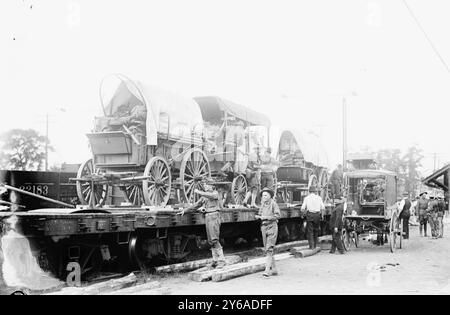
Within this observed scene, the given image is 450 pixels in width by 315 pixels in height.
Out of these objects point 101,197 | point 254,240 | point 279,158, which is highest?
point 279,158

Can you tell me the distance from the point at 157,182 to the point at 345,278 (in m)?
4.56

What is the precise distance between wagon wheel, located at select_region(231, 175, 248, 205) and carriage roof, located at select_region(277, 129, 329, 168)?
3720mm

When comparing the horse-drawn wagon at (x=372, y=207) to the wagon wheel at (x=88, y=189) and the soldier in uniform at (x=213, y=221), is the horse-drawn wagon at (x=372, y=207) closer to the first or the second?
the soldier in uniform at (x=213, y=221)

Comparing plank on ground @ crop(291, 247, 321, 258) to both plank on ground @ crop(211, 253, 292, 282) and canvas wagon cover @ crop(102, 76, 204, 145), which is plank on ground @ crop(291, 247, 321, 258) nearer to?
plank on ground @ crop(211, 253, 292, 282)

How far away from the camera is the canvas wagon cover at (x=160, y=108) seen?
38.3 feet

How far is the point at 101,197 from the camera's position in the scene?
41.7 feet

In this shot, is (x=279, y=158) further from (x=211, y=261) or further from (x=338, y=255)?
(x=211, y=261)

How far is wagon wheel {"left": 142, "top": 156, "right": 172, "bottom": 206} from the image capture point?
1105 cm

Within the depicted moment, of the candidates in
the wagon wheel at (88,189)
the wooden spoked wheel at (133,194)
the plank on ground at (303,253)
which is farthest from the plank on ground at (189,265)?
the wagon wheel at (88,189)

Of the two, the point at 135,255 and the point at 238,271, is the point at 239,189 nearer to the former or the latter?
the point at 238,271

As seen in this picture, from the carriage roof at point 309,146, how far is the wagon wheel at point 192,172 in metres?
5.90

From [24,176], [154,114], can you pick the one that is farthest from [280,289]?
[24,176]

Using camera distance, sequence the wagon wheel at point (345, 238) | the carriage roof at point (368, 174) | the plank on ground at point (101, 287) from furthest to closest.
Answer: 1. the carriage roof at point (368, 174)
2. the wagon wheel at point (345, 238)
3. the plank on ground at point (101, 287)
